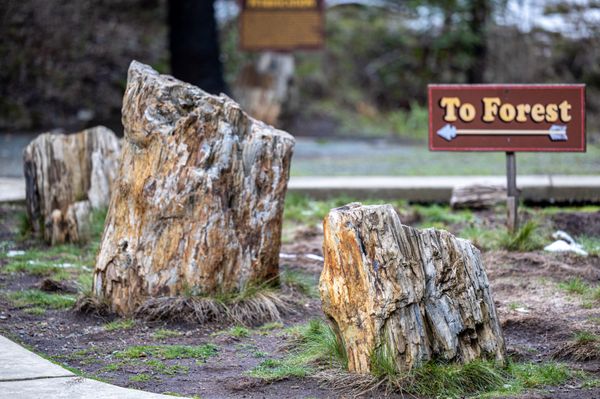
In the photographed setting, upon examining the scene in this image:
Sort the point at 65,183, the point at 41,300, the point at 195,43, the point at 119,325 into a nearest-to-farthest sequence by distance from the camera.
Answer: the point at 119,325 → the point at 41,300 → the point at 65,183 → the point at 195,43

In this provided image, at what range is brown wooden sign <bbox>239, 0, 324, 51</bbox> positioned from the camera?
16.9m

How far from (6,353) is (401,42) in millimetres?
16819

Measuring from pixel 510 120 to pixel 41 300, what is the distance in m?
3.69

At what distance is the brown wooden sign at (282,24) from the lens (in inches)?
664

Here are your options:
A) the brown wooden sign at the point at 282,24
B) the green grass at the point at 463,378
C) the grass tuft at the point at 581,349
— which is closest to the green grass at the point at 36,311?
the green grass at the point at 463,378

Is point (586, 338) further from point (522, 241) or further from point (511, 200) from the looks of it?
point (511, 200)

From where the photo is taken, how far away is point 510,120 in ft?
24.6

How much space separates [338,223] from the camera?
441 cm

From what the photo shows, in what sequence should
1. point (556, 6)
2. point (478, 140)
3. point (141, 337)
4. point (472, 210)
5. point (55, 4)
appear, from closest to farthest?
1. point (141, 337)
2. point (478, 140)
3. point (472, 210)
4. point (55, 4)
5. point (556, 6)

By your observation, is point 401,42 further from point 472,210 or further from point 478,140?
point 478,140

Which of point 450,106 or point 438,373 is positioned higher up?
point 450,106

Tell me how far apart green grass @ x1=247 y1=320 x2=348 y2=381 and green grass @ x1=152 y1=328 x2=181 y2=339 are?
689 millimetres

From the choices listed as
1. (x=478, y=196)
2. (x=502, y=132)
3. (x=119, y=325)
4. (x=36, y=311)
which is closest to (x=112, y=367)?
(x=119, y=325)

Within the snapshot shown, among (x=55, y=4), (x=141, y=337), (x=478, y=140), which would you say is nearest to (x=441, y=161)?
(x=478, y=140)
